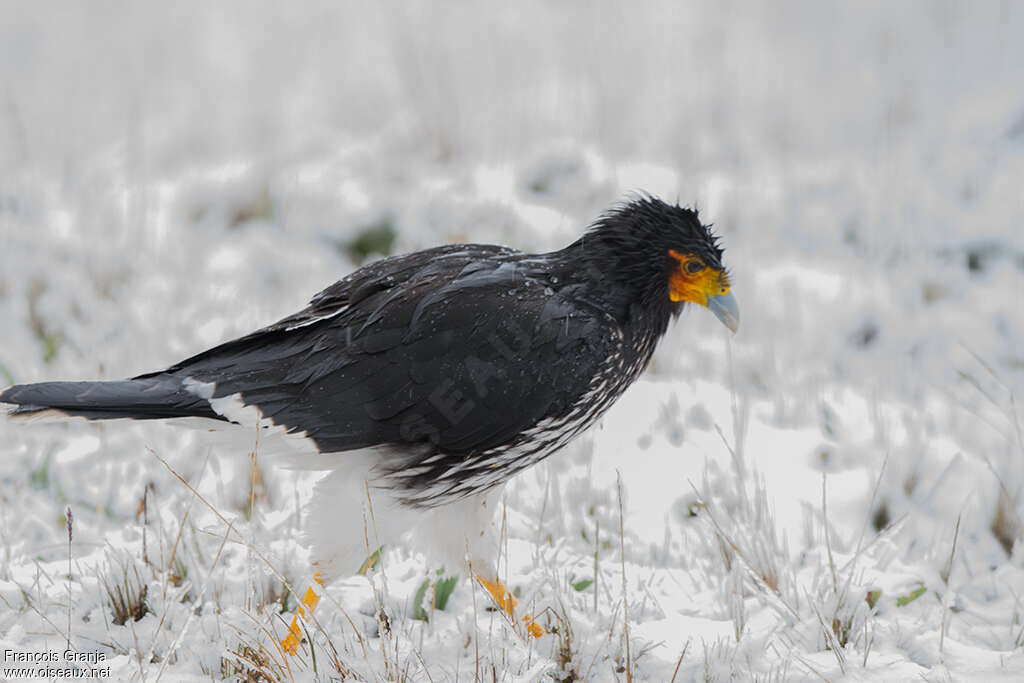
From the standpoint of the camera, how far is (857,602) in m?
2.63

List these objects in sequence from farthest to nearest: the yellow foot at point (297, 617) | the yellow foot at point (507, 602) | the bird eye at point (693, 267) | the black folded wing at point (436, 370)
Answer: the bird eye at point (693, 267)
the yellow foot at point (507, 602)
the black folded wing at point (436, 370)
the yellow foot at point (297, 617)

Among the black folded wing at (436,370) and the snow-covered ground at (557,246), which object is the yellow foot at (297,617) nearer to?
the snow-covered ground at (557,246)

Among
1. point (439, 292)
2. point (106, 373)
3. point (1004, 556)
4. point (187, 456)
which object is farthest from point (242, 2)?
point (1004, 556)

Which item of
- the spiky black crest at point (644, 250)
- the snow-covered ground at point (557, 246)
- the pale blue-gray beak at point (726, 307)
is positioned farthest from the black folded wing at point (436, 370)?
the pale blue-gray beak at point (726, 307)

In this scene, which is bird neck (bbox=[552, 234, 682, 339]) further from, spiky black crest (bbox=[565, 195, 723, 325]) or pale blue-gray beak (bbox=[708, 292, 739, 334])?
pale blue-gray beak (bbox=[708, 292, 739, 334])

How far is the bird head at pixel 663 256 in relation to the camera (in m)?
2.68

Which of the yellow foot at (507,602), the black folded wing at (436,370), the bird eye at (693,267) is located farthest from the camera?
the bird eye at (693,267)

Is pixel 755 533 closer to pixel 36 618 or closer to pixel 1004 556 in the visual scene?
pixel 1004 556

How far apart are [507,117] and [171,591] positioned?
4.43 metres

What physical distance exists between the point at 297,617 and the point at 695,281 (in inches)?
57.8

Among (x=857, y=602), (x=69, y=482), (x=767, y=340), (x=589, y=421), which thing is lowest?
(x=857, y=602)

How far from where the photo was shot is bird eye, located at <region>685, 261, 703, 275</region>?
2.71 meters

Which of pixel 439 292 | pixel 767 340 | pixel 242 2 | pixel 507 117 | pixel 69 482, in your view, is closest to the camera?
pixel 439 292

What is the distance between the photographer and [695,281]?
2740 mm
